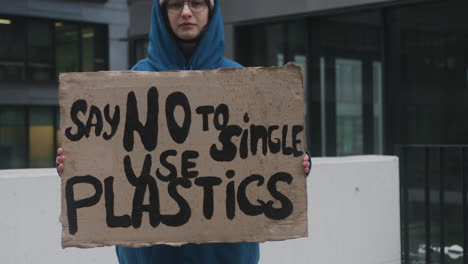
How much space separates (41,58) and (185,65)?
1921cm

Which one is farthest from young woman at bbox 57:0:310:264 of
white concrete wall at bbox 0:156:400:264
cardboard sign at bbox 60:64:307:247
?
white concrete wall at bbox 0:156:400:264

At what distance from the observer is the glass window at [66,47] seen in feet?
69.8

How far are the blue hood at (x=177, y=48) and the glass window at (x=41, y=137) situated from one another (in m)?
18.1

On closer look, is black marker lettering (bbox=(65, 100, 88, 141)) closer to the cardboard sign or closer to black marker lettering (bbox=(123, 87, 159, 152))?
the cardboard sign

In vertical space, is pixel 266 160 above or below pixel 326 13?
below

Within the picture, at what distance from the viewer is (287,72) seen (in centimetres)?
250

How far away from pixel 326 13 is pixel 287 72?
26.6 ft

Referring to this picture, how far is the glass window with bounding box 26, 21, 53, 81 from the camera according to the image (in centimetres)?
2061

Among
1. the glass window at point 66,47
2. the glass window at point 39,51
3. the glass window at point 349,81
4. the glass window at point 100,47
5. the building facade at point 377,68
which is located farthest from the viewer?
the glass window at point 100,47

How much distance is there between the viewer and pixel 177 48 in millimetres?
2562

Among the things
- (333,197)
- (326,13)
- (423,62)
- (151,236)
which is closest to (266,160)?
(151,236)

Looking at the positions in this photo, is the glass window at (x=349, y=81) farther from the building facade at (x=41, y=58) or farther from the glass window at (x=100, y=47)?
the glass window at (x=100, y=47)

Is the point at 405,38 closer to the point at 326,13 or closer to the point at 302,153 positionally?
the point at 326,13

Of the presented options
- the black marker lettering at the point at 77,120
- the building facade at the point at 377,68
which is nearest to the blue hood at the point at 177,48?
the black marker lettering at the point at 77,120
